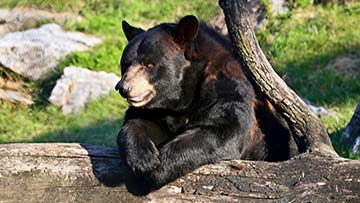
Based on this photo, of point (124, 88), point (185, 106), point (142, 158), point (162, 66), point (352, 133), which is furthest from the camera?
point (352, 133)

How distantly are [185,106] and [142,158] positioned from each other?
608mm

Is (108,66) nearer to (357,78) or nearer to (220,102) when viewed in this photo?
(357,78)

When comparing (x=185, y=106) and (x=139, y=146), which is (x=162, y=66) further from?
(x=139, y=146)

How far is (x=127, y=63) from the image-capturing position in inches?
170

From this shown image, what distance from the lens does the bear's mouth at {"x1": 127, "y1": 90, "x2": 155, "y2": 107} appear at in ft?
13.7

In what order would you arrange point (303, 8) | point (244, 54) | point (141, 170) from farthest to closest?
point (303, 8), point (244, 54), point (141, 170)

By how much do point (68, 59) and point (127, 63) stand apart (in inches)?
233

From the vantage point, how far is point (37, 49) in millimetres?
10250

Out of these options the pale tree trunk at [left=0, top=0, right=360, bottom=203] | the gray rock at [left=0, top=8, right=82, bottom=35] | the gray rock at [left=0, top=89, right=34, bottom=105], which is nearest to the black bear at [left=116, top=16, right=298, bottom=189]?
the pale tree trunk at [left=0, top=0, right=360, bottom=203]

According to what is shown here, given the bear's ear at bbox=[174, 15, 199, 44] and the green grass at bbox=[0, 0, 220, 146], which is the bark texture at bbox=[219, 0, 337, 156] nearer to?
the bear's ear at bbox=[174, 15, 199, 44]

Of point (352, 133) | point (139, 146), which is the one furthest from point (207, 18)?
point (139, 146)

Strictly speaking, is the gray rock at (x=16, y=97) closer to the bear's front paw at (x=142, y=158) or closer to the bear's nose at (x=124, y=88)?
the bear's nose at (x=124, y=88)

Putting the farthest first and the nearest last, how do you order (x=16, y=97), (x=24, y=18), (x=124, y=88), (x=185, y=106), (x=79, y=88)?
(x=24, y=18), (x=16, y=97), (x=79, y=88), (x=185, y=106), (x=124, y=88)

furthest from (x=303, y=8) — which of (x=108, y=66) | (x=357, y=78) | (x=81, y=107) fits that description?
(x=81, y=107)
